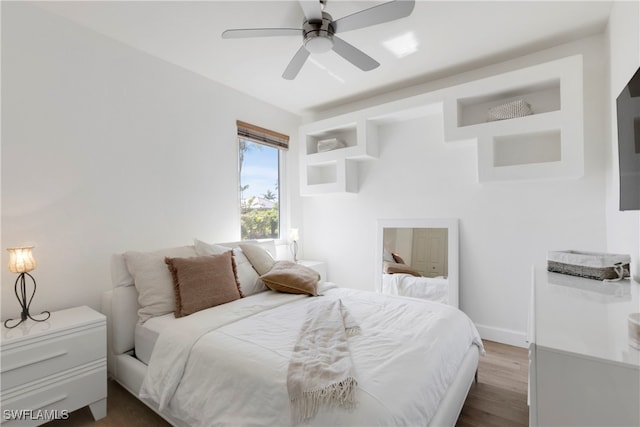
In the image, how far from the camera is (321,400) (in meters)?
1.10

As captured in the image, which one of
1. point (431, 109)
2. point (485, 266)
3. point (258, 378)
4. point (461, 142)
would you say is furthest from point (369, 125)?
point (258, 378)

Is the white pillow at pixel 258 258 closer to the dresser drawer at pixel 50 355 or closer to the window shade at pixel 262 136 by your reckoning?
the dresser drawer at pixel 50 355

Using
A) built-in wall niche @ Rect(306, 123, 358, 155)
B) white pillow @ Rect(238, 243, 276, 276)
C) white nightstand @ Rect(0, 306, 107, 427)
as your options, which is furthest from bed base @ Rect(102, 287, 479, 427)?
built-in wall niche @ Rect(306, 123, 358, 155)

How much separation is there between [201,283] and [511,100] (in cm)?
303

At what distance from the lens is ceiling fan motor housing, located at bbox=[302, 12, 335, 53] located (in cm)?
185

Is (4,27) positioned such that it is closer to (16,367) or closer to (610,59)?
(16,367)

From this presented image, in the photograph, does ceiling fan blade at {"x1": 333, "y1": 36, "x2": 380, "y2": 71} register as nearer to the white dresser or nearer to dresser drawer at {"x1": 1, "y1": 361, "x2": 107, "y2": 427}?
the white dresser

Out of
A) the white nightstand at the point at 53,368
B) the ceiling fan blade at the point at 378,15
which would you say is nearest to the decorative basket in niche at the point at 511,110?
the ceiling fan blade at the point at 378,15

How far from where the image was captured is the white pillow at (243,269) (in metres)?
2.46

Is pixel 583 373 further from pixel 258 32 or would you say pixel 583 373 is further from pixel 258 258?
pixel 258 258

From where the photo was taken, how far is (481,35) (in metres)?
2.37

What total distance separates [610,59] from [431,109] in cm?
130

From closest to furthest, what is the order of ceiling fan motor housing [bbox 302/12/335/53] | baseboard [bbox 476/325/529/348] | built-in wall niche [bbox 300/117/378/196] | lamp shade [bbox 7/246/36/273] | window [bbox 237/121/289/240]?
lamp shade [bbox 7/246/36/273] → ceiling fan motor housing [bbox 302/12/335/53] → baseboard [bbox 476/325/529/348] → built-in wall niche [bbox 300/117/378/196] → window [bbox 237/121/289/240]

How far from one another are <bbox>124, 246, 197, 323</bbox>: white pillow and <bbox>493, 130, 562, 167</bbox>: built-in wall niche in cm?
289
